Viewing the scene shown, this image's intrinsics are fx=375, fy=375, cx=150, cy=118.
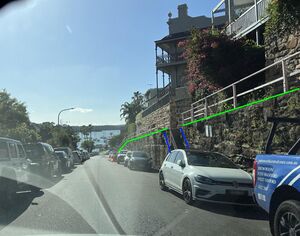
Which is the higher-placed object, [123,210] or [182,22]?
[182,22]

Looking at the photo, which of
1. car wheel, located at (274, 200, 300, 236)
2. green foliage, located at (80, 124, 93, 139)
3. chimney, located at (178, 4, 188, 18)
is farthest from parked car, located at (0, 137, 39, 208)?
green foliage, located at (80, 124, 93, 139)

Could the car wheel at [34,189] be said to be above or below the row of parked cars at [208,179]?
below

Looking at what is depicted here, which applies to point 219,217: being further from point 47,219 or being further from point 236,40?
point 236,40

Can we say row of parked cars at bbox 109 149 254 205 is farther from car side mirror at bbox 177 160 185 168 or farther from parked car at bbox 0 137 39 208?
parked car at bbox 0 137 39 208

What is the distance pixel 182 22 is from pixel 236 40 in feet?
108

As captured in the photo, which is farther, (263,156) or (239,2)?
(239,2)

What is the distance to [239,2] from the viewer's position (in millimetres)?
26047

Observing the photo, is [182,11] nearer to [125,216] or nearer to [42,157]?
[42,157]

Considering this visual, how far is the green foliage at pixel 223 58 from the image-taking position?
17.7m

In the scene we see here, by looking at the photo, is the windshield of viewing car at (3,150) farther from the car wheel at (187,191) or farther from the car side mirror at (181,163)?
the car wheel at (187,191)

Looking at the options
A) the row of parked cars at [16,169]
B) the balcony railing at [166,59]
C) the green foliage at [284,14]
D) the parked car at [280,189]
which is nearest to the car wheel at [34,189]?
the row of parked cars at [16,169]

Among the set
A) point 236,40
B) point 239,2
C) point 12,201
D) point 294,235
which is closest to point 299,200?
point 294,235

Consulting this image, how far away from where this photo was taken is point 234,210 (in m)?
9.07

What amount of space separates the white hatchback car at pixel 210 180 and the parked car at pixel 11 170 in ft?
14.9
